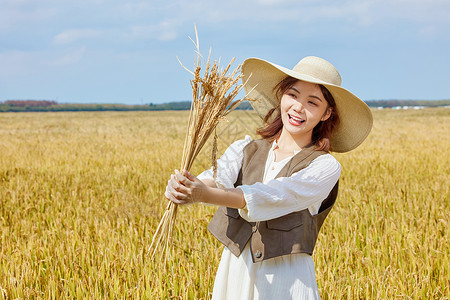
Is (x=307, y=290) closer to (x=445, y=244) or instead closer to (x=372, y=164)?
(x=445, y=244)

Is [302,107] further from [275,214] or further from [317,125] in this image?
[275,214]

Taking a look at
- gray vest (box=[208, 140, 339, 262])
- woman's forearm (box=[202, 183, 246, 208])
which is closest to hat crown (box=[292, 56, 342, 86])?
gray vest (box=[208, 140, 339, 262])

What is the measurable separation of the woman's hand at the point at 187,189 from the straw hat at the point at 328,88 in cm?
57

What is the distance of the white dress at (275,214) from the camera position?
173 centimetres

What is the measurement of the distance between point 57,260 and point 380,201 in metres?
3.32

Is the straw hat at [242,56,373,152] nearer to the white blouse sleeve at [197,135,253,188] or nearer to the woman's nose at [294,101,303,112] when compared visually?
the woman's nose at [294,101,303,112]

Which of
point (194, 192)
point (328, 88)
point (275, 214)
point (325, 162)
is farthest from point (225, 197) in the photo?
point (328, 88)

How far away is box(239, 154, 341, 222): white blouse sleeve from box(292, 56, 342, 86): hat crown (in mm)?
355

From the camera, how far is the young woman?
1.77 meters

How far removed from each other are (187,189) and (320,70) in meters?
0.89

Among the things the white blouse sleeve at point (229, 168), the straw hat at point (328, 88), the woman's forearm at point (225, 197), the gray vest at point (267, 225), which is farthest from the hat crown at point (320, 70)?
the woman's forearm at point (225, 197)

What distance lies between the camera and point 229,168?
2.04 meters

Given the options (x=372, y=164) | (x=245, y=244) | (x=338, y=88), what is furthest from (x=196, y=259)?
(x=372, y=164)

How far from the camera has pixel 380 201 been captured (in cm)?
483
